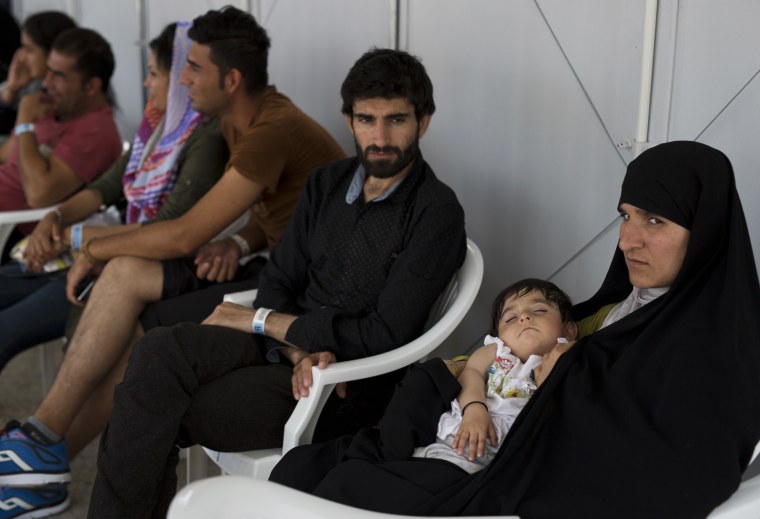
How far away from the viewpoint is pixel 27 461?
268 centimetres

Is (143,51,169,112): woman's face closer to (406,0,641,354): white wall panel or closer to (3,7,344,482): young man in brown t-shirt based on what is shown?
(3,7,344,482): young man in brown t-shirt

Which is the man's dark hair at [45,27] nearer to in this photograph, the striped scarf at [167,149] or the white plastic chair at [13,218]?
the white plastic chair at [13,218]

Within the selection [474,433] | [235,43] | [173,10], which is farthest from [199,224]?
[173,10]

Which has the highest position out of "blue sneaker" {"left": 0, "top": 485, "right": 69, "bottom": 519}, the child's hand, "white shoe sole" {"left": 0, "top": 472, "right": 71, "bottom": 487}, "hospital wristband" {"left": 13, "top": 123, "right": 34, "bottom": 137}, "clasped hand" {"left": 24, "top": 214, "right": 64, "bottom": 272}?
"hospital wristband" {"left": 13, "top": 123, "right": 34, "bottom": 137}

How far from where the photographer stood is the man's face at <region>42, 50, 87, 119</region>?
3.82 metres

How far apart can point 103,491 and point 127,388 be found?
0.23 m

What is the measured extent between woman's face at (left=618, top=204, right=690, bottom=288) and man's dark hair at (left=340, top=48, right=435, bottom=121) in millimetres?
738

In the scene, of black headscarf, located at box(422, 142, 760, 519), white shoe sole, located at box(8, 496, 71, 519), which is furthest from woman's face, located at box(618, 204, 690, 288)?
white shoe sole, located at box(8, 496, 71, 519)

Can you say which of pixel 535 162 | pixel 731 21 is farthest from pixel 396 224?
pixel 731 21

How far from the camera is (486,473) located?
67.9 inches

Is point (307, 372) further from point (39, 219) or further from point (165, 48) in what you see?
point (39, 219)

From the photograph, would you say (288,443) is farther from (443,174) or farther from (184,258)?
(443,174)

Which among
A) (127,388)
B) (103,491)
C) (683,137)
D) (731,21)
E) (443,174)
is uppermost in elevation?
(731,21)

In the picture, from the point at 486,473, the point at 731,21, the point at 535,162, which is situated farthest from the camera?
the point at 535,162
